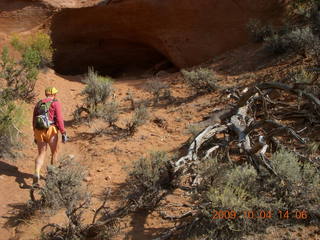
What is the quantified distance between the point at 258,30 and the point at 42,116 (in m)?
6.12

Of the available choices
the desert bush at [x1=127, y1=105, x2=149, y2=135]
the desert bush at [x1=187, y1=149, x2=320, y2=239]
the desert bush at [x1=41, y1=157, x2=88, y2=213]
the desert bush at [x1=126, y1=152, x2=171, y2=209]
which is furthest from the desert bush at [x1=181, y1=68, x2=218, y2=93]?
the desert bush at [x1=41, y1=157, x2=88, y2=213]

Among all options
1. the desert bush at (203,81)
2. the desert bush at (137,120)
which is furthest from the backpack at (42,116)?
the desert bush at (203,81)

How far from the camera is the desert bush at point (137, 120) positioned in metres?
6.06

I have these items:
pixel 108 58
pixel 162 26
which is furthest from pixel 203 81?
pixel 108 58

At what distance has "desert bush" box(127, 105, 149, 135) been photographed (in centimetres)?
606

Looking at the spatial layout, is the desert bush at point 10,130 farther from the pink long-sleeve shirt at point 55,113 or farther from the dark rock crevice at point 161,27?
the dark rock crevice at point 161,27

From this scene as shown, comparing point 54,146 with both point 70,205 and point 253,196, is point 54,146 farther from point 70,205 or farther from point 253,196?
point 253,196

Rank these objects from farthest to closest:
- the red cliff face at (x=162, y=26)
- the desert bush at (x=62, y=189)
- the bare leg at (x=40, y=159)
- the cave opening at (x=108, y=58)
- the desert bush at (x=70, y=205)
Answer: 1. the cave opening at (x=108, y=58)
2. the red cliff face at (x=162, y=26)
3. the bare leg at (x=40, y=159)
4. the desert bush at (x=62, y=189)
5. the desert bush at (x=70, y=205)

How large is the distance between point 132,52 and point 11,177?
24.3 ft

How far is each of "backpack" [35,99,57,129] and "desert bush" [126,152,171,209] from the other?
131 cm

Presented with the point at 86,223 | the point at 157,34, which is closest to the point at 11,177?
the point at 86,223

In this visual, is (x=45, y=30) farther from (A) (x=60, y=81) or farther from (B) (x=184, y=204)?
(B) (x=184, y=204)

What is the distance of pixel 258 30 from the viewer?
9.06 m

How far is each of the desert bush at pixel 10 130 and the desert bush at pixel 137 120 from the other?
5.57ft
